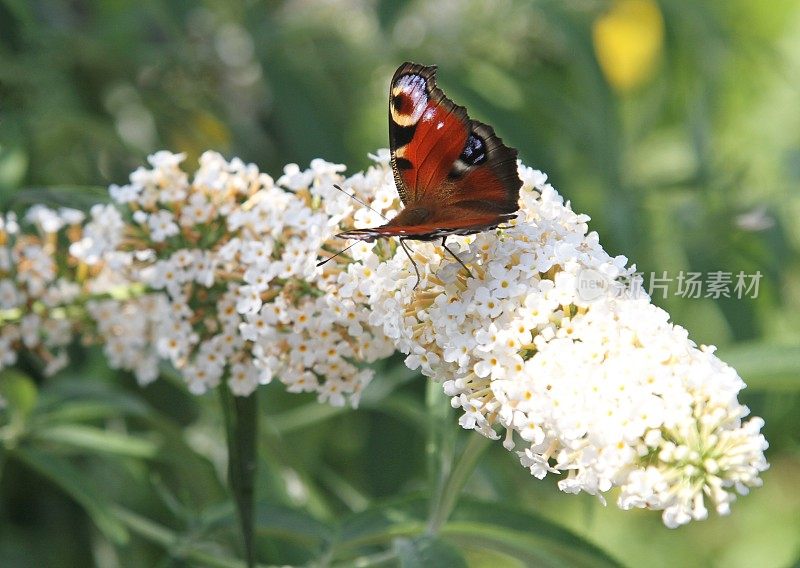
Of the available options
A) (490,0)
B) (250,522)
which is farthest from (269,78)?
(250,522)

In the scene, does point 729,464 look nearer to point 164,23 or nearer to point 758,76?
point 164,23

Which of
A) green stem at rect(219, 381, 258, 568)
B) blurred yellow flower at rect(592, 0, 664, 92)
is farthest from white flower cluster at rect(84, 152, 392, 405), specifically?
blurred yellow flower at rect(592, 0, 664, 92)

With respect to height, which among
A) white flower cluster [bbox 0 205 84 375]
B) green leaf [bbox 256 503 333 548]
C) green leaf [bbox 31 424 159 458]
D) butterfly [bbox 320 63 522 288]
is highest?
butterfly [bbox 320 63 522 288]

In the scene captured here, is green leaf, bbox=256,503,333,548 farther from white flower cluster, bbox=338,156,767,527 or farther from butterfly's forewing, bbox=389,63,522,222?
butterfly's forewing, bbox=389,63,522,222

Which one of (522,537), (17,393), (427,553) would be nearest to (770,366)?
(522,537)

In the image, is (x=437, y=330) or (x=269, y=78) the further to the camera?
(x=269, y=78)

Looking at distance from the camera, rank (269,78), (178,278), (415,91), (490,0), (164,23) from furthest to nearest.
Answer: (490,0) < (269,78) < (164,23) < (178,278) < (415,91)
